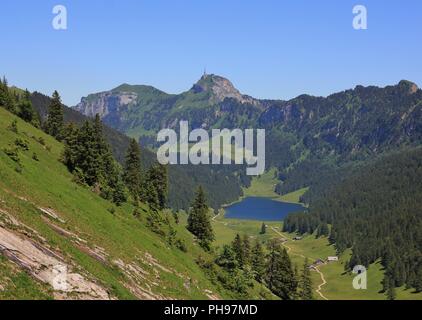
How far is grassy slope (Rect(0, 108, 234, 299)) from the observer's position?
40.8 meters

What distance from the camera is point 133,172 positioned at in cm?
10206

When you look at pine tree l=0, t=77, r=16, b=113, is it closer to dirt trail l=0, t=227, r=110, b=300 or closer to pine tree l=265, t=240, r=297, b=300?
pine tree l=265, t=240, r=297, b=300

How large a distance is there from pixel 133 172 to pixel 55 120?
31.4 meters

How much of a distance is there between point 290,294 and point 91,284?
2991 inches

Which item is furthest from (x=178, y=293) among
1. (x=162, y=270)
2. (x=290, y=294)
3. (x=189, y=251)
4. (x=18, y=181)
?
(x=290, y=294)

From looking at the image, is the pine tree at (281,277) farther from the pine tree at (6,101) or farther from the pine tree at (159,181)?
the pine tree at (6,101)

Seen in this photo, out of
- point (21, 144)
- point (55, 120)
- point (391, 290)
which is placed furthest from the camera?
point (391, 290)

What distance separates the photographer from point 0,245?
108 ft

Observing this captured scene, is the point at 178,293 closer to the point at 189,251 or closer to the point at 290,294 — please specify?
the point at 189,251

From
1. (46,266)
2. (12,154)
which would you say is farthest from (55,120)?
(46,266)

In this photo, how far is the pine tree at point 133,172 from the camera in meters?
99.8

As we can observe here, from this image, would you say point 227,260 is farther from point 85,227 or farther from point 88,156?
point 85,227

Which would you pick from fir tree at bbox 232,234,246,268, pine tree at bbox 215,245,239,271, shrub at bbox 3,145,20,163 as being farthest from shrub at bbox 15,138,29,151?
fir tree at bbox 232,234,246,268
